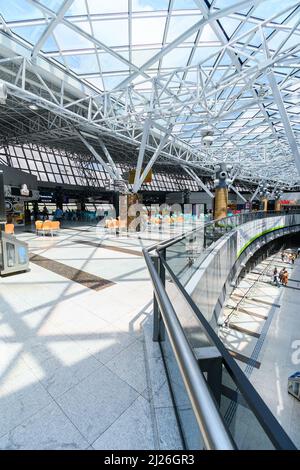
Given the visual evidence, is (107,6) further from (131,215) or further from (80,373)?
(131,215)

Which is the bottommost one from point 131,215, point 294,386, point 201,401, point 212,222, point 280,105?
point 294,386

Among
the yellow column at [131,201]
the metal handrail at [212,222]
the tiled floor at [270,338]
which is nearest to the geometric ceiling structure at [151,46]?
the metal handrail at [212,222]

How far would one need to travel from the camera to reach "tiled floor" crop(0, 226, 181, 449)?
1988mm

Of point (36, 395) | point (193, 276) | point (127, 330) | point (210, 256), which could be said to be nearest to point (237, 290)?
point (210, 256)

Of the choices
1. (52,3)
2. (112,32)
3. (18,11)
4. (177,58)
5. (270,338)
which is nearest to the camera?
(52,3)

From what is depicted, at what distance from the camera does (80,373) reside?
269 cm

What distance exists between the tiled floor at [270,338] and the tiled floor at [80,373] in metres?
6.85

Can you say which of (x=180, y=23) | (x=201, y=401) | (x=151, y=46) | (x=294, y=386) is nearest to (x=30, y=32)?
(x=151, y=46)

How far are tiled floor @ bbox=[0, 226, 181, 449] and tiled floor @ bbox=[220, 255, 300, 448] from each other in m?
6.85

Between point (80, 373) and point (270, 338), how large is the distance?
12.7m

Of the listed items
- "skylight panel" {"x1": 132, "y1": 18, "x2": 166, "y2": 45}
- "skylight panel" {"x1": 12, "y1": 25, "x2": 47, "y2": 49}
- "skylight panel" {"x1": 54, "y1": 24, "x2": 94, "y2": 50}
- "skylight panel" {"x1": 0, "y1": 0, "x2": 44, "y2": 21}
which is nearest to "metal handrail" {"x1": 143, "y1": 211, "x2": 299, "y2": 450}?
"skylight panel" {"x1": 132, "y1": 18, "x2": 166, "y2": 45}

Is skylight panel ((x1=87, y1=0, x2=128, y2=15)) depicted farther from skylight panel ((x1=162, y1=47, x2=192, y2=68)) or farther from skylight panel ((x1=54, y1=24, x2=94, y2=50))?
skylight panel ((x1=162, y1=47, x2=192, y2=68))

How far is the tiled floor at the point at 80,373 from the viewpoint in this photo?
199 cm

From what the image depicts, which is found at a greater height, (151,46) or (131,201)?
(151,46)
